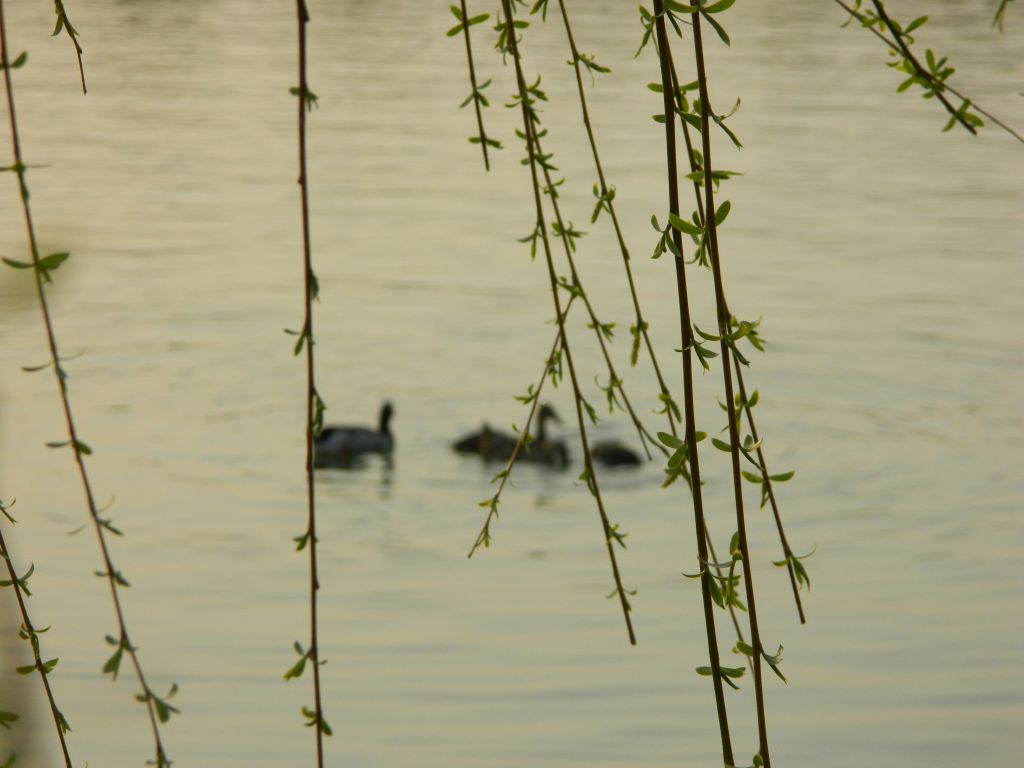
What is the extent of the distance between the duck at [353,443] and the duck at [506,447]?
38cm

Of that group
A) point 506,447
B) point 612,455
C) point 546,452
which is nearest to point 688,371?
point 506,447

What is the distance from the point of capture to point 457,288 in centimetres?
1198

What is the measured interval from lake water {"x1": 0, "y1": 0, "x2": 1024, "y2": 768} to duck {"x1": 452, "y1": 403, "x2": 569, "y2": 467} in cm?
13

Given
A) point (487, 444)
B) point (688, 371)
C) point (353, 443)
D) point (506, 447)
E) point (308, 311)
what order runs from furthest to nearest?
point (353, 443) → point (487, 444) → point (506, 447) → point (308, 311) → point (688, 371)

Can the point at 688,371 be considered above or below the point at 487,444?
above

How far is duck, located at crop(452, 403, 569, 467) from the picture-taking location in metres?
8.83

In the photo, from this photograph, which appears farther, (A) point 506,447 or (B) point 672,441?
(A) point 506,447

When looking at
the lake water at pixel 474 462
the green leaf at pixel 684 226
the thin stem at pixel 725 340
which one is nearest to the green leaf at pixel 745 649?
the thin stem at pixel 725 340

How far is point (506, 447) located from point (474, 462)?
304 mm

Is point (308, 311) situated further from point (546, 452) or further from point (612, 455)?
point (546, 452)

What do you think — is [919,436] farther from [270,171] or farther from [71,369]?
[270,171]

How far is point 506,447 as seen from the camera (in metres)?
8.73

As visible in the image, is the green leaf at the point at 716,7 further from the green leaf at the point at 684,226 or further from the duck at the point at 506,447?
the duck at the point at 506,447

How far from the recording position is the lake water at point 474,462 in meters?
5.88
